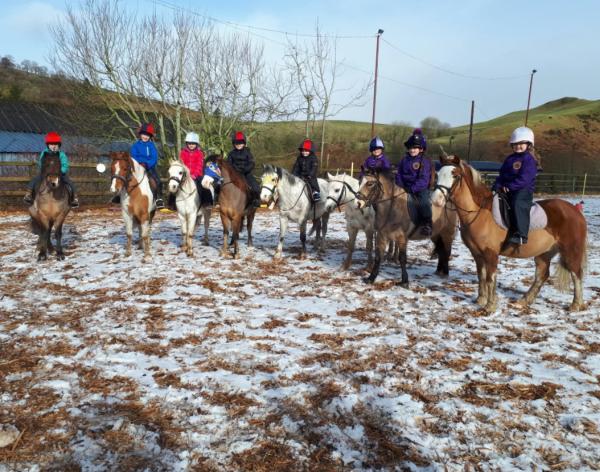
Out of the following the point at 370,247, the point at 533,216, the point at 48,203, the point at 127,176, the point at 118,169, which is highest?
the point at 118,169

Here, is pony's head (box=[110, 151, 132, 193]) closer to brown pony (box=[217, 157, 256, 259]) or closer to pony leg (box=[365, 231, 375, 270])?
brown pony (box=[217, 157, 256, 259])

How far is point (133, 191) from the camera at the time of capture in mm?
7996

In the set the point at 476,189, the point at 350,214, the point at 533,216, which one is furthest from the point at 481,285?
the point at 350,214

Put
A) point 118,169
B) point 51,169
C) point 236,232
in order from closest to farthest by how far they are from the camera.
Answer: point 118,169 < point 51,169 < point 236,232

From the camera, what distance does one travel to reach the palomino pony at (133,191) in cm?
749

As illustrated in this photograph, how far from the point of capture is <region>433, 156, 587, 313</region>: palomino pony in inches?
215

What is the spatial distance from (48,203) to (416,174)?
7261mm

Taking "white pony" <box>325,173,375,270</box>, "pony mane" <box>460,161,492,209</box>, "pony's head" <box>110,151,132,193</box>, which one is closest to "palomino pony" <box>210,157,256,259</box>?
"pony's head" <box>110,151,132,193</box>

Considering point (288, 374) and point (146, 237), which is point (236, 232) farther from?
point (288, 374)

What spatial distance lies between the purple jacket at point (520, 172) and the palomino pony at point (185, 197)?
19.8 feet

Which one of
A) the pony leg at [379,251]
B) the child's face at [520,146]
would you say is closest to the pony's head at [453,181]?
the child's face at [520,146]

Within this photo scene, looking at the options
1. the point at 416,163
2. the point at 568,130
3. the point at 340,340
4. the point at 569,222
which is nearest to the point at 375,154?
the point at 416,163

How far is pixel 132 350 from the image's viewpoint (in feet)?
14.5

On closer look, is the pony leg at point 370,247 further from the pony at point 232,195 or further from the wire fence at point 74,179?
the wire fence at point 74,179
